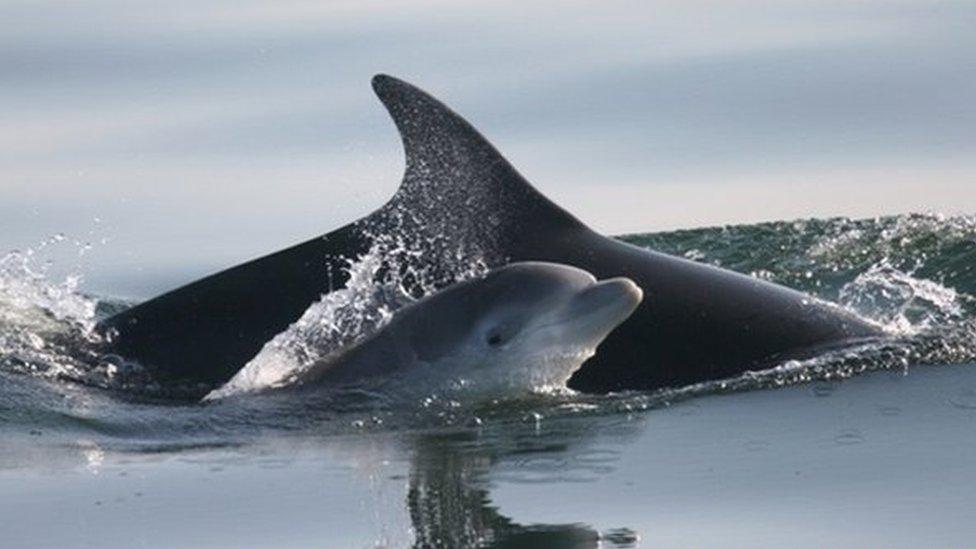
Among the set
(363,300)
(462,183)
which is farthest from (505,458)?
(462,183)

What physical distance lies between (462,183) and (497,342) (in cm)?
154

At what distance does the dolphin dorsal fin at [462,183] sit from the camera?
16.9 meters

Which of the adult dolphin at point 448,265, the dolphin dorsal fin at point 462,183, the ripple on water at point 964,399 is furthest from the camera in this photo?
the dolphin dorsal fin at point 462,183

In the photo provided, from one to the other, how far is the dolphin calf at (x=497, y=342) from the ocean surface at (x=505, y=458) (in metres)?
0.16

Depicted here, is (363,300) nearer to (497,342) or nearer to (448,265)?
(448,265)

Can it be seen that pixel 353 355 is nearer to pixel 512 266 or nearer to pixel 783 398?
pixel 512 266

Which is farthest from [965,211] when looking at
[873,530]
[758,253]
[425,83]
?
[873,530]

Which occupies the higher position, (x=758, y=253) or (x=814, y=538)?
(x=758, y=253)

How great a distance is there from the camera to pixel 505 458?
1409 cm

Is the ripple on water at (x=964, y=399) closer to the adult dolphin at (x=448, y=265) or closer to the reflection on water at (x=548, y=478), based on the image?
the reflection on water at (x=548, y=478)

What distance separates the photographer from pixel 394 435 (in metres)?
14.9

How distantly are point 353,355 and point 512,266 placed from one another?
36.6 inches

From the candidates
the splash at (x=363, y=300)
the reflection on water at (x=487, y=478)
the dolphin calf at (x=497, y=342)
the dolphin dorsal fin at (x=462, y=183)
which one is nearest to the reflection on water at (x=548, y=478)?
the reflection on water at (x=487, y=478)

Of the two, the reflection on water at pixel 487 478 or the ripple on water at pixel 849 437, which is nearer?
the reflection on water at pixel 487 478
